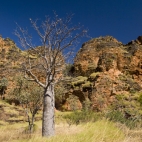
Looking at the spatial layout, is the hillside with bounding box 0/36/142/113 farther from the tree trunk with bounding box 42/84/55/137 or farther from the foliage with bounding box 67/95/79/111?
the tree trunk with bounding box 42/84/55/137

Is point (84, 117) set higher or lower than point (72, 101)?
lower

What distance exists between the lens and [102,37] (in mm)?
58438

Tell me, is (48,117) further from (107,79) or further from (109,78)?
(109,78)

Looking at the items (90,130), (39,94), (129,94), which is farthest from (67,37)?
(129,94)

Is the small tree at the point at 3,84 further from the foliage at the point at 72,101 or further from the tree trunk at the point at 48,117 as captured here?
the tree trunk at the point at 48,117

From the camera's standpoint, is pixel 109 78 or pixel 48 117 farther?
pixel 109 78

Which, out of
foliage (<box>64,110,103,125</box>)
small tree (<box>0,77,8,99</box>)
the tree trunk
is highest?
small tree (<box>0,77,8,99</box>)

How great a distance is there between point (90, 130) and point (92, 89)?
31.9 meters

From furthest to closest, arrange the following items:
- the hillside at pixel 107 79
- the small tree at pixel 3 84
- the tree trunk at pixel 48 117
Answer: the small tree at pixel 3 84
the hillside at pixel 107 79
the tree trunk at pixel 48 117

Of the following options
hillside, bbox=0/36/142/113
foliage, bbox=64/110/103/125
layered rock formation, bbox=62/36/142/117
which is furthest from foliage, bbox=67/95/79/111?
foliage, bbox=64/110/103/125

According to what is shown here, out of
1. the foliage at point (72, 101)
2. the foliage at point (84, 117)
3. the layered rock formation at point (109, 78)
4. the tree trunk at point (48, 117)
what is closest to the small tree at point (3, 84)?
the foliage at point (72, 101)

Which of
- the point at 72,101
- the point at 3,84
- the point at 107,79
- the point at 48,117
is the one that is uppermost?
the point at 107,79

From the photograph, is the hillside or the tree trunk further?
the hillside

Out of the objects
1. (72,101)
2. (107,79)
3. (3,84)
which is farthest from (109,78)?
(3,84)
